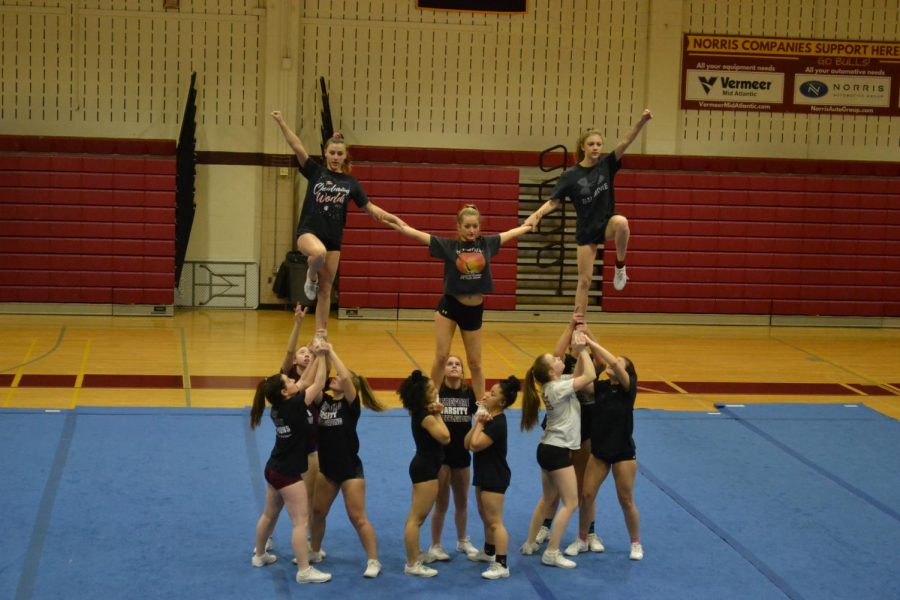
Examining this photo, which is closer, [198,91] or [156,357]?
[156,357]

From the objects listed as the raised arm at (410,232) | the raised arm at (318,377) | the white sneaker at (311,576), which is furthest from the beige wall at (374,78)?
the white sneaker at (311,576)

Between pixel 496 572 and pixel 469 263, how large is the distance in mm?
2308

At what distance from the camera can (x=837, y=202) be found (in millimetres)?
19328

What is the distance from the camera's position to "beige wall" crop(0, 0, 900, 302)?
18688 mm

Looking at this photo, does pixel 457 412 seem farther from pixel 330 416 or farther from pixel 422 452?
pixel 330 416

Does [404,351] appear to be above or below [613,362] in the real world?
below

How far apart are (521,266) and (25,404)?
1003cm

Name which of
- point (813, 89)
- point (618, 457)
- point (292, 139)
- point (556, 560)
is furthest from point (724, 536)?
point (813, 89)

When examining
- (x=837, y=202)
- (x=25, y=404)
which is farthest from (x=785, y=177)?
(x=25, y=404)

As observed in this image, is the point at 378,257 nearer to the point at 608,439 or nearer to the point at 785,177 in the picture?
the point at 785,177

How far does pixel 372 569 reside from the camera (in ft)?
24.4

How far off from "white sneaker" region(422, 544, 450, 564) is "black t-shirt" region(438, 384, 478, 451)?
2.40 feet

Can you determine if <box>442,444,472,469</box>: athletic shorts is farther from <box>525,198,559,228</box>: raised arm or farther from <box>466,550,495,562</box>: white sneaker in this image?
<box>525,198,559,228</box>: raised arm

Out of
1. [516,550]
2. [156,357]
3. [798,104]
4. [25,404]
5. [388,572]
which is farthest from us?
[798,104]
